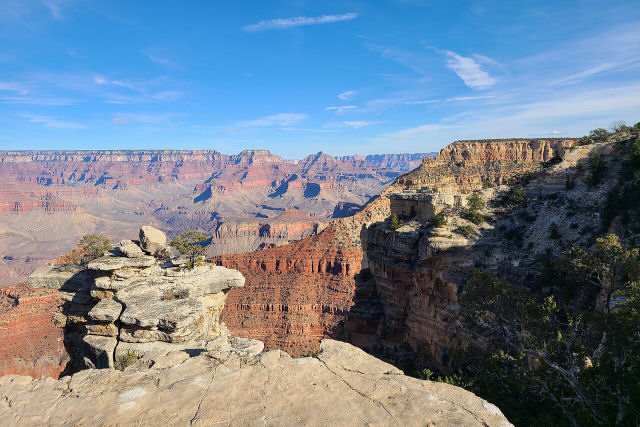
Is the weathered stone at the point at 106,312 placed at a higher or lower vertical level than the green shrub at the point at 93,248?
lower

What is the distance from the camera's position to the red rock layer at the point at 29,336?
155 ft

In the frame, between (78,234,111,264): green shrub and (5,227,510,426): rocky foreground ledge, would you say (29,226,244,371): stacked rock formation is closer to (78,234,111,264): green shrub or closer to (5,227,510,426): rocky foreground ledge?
(78,234,111,264): green shrub

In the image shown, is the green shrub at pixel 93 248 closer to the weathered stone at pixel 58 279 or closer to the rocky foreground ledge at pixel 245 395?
the weathered stone at pixel 58 279

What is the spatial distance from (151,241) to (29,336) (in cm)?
5048

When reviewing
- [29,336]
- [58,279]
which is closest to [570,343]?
[58,279]

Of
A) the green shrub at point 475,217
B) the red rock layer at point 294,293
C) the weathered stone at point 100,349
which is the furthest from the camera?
the red rock layer at point 294,293

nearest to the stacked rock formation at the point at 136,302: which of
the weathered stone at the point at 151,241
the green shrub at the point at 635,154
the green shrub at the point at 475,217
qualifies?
the weathered stone at the point at 151,241

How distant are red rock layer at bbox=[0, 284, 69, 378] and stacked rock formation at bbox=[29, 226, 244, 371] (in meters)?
31.8

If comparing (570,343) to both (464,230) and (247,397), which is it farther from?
(247,397)

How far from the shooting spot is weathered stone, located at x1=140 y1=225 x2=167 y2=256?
22.9 metres

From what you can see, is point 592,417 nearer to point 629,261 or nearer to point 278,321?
point 629,261

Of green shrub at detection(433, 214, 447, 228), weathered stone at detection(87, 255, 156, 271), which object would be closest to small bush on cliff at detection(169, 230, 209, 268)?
weathered stone at detection(87, 255, 156, 271)

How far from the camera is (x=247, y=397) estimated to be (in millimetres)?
8383

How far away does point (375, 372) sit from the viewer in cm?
994
